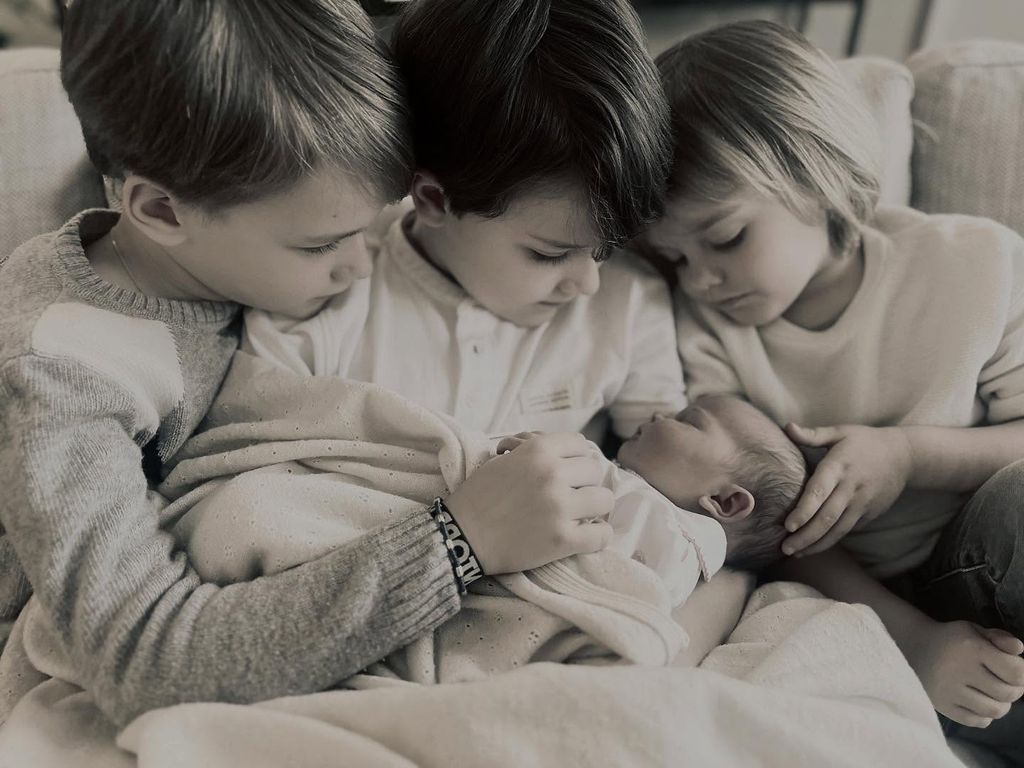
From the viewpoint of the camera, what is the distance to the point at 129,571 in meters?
0.85

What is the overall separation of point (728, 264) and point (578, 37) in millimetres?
400

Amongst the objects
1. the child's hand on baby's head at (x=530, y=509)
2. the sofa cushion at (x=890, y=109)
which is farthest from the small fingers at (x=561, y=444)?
the sofa cushion at (x=890, y=109)

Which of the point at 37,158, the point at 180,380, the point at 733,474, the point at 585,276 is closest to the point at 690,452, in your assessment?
the point at 733,474

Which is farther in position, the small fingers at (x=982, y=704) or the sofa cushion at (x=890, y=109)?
the sofa cushion at (x=890, y=109)

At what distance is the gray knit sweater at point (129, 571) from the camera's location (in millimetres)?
820

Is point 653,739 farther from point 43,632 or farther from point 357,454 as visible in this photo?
point 43,632

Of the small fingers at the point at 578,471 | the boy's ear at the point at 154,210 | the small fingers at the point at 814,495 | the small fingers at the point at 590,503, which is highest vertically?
the boy's ear at the point at 154,210

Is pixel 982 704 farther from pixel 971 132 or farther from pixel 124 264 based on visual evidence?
pixel 124 264

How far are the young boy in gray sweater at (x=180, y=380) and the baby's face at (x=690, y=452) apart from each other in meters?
0.19

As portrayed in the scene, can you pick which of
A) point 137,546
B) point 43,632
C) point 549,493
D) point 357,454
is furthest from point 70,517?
point 549,493

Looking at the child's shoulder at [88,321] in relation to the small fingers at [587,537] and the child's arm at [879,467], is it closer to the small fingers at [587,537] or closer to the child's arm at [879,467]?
the small fingers at [587,537]

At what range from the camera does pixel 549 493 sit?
3.02 feet

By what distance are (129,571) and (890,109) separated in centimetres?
131

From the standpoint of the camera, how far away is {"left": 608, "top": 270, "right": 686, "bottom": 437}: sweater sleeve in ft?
4.09
